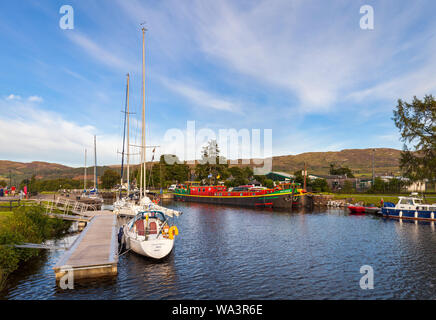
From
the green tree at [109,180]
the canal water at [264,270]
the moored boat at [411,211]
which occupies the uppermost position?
the green tree at [109,180]

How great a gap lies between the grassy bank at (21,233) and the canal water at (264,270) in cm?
85

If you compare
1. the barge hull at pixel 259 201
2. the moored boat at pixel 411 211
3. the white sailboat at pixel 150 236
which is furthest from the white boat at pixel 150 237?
the barge hull at pixel 259 201

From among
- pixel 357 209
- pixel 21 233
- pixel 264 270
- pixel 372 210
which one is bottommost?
pixel 264 270

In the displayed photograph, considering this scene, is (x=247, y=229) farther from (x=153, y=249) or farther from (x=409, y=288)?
(x=409, y=288)

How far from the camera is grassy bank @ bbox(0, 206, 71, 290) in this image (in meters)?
16.0

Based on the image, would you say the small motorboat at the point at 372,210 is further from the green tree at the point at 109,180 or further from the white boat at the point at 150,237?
the green tree at the point at 109,180

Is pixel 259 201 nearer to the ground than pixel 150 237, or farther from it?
nearer to the ground

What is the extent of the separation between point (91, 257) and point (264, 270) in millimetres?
11243

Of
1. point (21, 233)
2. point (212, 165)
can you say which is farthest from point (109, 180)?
point (21, 233)

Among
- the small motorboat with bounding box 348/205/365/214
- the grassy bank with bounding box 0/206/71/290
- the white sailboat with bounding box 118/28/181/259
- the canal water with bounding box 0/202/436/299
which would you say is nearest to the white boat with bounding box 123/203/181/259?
the white sailboat with bounding box 118/28/181/259

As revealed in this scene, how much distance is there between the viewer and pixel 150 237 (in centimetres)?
2127

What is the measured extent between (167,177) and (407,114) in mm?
101933

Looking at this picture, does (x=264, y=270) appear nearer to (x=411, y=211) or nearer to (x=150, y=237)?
(x=150, y=237)

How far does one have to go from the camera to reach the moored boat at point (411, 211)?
132 ft
